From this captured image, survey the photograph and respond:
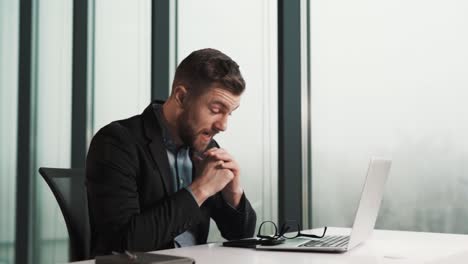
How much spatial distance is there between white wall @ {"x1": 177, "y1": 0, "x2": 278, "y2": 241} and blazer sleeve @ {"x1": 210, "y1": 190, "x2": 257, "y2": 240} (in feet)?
4.85

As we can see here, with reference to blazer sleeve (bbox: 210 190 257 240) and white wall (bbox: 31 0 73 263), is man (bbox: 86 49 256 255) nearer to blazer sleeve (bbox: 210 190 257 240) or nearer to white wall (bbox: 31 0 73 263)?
blazer sleeve (bbox: 210 190 257 240)

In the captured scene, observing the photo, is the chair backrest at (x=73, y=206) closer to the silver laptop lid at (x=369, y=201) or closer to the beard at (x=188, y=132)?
the beard at (x=188, y=132)

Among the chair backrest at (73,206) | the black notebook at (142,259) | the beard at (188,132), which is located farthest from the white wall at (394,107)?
the black notebook at (142,259)

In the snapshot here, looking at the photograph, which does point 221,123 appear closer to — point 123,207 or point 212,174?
point 212,174

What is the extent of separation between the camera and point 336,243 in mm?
1779

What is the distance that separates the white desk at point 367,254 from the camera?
148cm

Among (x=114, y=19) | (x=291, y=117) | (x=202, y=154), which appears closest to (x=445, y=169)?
(x=291, y=117)

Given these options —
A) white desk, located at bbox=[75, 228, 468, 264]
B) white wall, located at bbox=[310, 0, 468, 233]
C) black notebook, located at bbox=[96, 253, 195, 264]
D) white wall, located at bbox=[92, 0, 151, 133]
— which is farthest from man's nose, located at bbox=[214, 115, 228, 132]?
white wall, located at bbox=[92, 0, 151, 133]

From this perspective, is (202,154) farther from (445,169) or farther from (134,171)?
(445,169)

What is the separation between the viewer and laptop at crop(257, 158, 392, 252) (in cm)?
166

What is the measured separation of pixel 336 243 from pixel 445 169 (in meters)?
1.54

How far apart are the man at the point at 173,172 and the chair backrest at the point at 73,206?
0.10 meters

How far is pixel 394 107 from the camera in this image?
327 centimetres

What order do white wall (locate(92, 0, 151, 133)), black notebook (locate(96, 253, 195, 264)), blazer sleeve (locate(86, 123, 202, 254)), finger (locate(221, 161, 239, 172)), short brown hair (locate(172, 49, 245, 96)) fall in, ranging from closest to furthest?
1. black notebook (locate(96, 253, 195, 264))
2. blazer sleeve (locate(86, 123, 202, 254))
3. finger (locate(221, 161, 239, 172))
4. short brown hair (locate(172, 49, 245, 96))
5. white wall (locate(92, 0, 151, 133))
